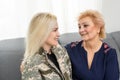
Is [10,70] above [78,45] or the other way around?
the other way around

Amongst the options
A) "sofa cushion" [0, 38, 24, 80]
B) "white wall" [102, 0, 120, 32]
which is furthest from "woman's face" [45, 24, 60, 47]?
"white wall" [102, 0, 120, 32]

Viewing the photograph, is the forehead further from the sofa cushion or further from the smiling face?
the sofa cushion

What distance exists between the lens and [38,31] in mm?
1503

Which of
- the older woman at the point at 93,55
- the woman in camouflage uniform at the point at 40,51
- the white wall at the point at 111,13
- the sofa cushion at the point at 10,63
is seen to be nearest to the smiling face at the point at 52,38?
the woman in camouflage uniform at the point at 40,51

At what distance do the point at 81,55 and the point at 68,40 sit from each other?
0.52 meters

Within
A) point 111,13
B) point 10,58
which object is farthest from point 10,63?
point 111,13

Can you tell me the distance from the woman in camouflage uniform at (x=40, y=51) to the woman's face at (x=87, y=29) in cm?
24

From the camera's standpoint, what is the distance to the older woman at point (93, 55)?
1683 millimetres

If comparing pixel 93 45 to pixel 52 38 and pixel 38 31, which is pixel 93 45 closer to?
pixel 52 38

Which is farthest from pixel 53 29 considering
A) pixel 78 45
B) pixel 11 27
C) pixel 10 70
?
pixel 11 27

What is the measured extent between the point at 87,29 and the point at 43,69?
1.46ft

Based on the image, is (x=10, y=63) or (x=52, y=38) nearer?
(x=52, y=38)

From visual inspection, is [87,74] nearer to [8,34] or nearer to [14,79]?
[14,79]

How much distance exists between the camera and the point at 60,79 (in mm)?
1580
